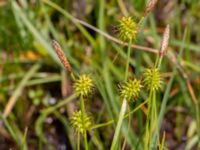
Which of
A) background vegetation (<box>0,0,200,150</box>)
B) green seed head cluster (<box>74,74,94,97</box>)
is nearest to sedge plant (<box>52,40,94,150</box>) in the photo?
green seed head cluster (<box>74,74,94,97</box>)

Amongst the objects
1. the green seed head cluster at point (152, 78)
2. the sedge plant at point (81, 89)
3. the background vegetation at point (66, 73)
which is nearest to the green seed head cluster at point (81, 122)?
the sedge plant at point (81, 89)

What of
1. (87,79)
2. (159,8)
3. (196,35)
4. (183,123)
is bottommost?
(183,123)

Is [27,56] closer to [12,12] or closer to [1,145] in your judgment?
[12,12]

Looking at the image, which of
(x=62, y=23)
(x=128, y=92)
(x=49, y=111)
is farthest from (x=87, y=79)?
(x=62, y=23)

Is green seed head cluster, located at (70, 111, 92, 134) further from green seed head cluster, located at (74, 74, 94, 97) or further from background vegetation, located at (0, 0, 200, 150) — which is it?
background vegetation, located at (0, 0, 200, 150)

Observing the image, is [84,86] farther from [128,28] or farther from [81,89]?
[128,28]
